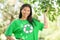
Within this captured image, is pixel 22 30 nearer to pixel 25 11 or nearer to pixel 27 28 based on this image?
pixel 27 28

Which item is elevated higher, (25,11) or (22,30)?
(25,11)

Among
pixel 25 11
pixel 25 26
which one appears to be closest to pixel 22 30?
pixel 25 26

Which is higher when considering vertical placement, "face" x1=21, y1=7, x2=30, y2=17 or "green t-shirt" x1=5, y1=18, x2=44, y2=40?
"face" x1=21, y1=7, x2=30, y2=17

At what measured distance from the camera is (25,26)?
5.86 ft

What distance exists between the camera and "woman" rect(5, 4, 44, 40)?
1.76 meters

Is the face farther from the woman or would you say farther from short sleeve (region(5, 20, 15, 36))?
short sleeve (region(5, 20, 15, 36))

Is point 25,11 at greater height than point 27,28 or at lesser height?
greater

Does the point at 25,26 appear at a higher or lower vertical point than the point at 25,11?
lower

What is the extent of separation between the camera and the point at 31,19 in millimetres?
1842

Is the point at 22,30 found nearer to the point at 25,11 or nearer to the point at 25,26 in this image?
the point at 25,26

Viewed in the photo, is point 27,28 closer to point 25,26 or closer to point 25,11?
point 25,26

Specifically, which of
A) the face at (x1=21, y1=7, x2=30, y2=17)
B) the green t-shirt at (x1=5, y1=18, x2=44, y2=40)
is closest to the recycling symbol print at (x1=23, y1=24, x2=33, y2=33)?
the green t-shirt at (x1=5, y1=18, x2=44, y2=40)

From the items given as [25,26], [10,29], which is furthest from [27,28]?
A: [10,29]

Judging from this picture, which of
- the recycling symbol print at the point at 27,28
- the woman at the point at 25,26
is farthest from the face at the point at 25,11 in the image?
the recycling symbol print at the point at 27,28
